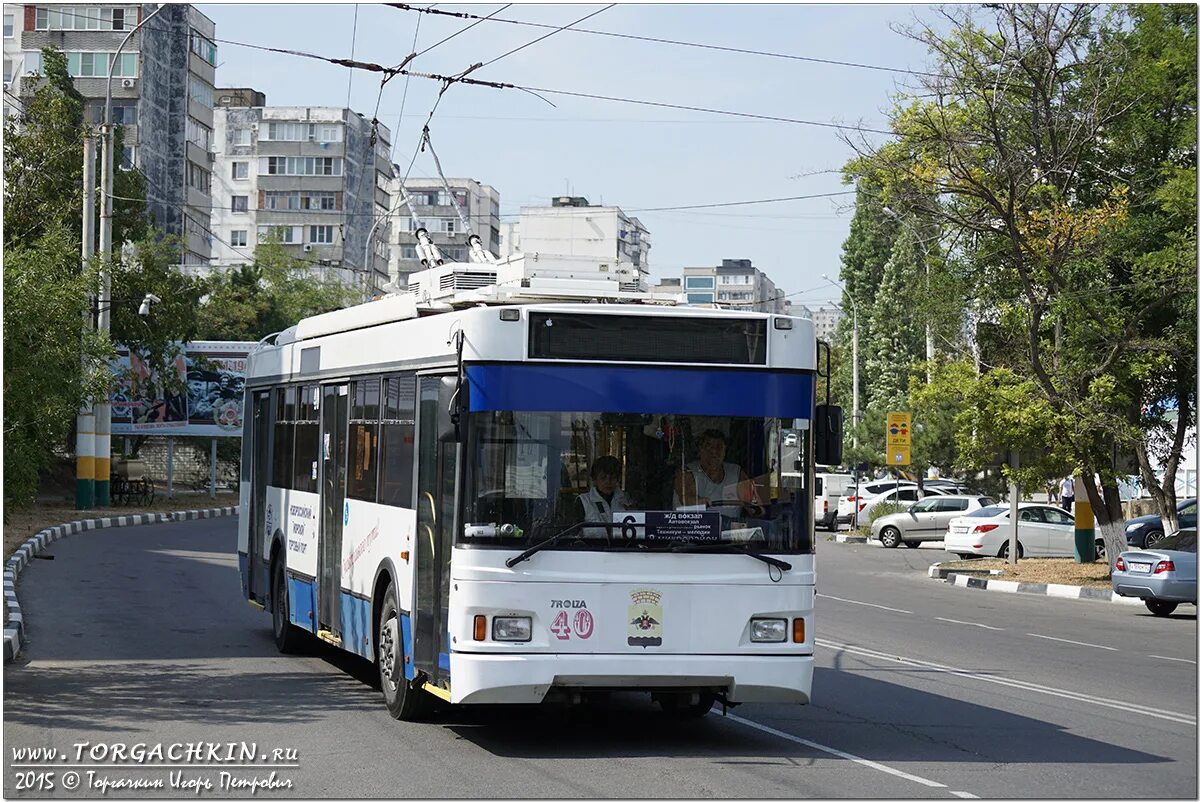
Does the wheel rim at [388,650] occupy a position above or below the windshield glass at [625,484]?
below

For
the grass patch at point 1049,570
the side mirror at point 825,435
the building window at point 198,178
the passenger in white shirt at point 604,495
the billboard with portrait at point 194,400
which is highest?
the building window at point 198,178

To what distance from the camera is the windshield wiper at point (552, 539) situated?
9.70 m

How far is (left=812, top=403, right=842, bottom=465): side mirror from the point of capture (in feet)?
33.9

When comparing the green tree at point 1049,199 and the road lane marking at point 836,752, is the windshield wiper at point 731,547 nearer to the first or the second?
the road lane marking at point 836,752

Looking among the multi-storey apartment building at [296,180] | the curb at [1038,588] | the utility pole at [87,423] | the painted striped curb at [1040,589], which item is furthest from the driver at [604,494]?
the multi-storey apartment building at [296,180]

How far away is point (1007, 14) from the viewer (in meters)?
25.8

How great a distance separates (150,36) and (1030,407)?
58410 mm

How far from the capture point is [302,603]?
14594 millimetres

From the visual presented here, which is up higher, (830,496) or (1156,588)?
(830,496)

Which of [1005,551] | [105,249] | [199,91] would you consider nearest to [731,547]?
[1005,551]

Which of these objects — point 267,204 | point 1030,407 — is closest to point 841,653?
point 1030,407

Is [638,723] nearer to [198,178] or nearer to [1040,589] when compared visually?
[1040,589]

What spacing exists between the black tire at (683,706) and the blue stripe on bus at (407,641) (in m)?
1.64

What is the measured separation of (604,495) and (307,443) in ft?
18.1
